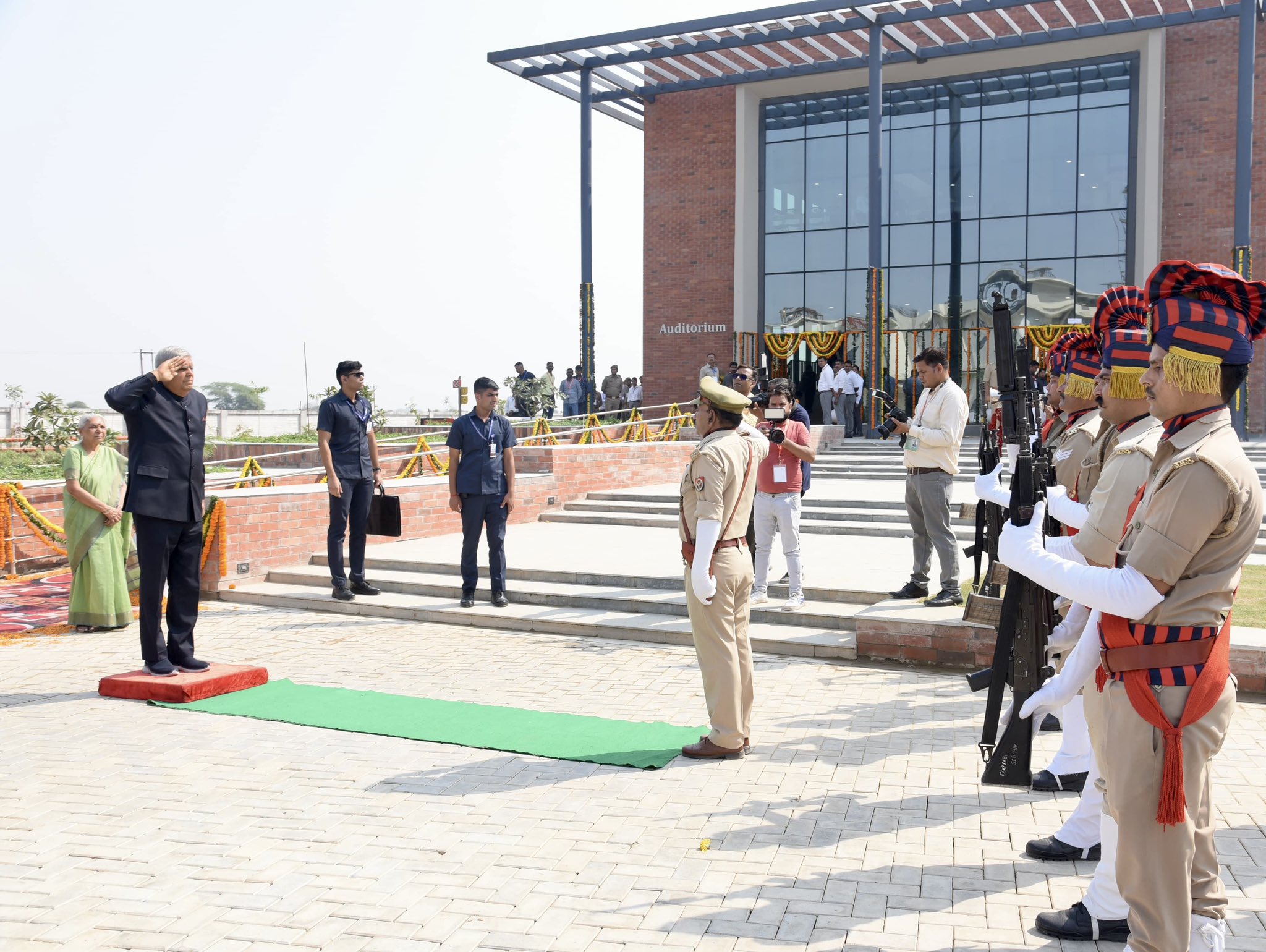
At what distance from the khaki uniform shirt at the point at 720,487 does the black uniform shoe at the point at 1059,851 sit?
1.87 metres

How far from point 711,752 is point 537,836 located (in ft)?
4.02

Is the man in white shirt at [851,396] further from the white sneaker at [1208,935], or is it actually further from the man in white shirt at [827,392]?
the white sneaker at [1208,935]

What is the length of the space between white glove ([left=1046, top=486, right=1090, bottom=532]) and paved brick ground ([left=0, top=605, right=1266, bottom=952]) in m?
1.30

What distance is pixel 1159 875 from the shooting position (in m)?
2.76

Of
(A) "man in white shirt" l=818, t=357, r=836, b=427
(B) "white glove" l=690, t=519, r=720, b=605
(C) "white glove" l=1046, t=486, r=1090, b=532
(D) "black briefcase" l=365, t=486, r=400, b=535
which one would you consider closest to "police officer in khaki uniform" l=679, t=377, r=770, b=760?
(B) "white glove" l=690, t=519, r=720, b=605

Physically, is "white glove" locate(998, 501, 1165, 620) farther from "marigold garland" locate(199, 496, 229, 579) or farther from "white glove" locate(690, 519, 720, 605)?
"marigold garland" locate(199, 496, 229, 579)

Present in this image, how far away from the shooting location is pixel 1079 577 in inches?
110

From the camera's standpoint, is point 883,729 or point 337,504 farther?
point 337,504

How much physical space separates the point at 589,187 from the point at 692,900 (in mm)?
23045

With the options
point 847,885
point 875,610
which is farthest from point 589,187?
point 847,885

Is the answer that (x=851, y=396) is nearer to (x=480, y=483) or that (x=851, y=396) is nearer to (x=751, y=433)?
(x=480, y=483)

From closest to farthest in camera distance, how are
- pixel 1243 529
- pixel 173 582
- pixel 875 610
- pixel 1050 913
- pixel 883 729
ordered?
pixel 1243 529, pixel 1050 913, pixel 883 729, pixel 173 582, pixel 875 610

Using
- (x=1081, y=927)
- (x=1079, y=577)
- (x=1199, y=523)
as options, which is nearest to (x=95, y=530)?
(x=1081, y=927)

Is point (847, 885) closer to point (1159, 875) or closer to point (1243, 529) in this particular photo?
point (1159, 875)
